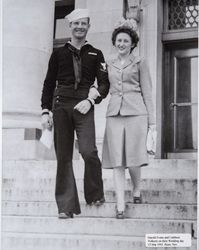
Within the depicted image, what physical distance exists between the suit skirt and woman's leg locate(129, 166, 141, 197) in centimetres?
5

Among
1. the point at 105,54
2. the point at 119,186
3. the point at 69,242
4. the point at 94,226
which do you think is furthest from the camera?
the point at 105,54

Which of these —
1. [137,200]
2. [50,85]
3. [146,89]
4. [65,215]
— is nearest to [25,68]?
[50,85]

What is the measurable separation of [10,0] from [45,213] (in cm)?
166

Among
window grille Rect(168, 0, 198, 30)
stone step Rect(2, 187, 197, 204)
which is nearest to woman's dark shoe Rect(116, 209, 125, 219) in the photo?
stone step Rect(2, 187, 197, 204)

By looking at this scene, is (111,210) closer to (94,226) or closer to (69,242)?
(94,226)

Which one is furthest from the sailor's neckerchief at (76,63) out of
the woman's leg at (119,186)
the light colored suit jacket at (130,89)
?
the woman's leg at (119,186)

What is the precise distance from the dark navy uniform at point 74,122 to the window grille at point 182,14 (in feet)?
6.14

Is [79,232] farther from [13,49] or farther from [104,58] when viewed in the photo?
[13,49]

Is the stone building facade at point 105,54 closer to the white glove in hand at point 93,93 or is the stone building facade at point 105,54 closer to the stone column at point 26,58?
the stone column at point 26,58

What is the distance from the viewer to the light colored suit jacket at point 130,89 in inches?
142

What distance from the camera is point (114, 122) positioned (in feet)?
11.9

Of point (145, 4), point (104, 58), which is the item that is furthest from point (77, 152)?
point (145, 4)
